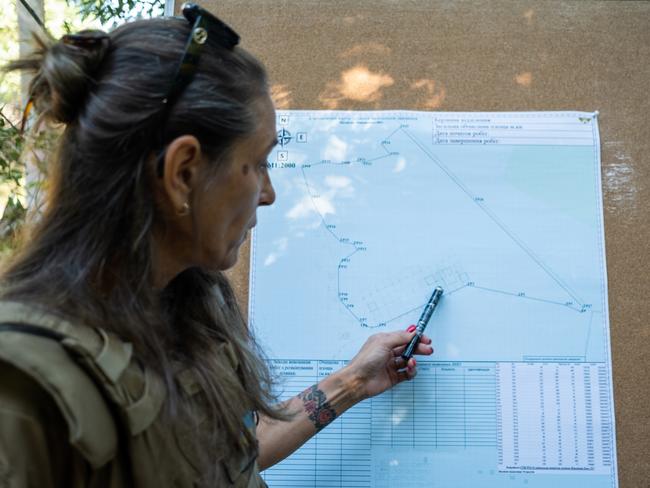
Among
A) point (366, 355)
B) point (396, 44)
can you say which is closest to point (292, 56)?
point (396, 44)

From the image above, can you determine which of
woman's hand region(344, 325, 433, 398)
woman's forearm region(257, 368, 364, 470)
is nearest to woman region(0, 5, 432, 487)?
woman's forearm region(257, 368, 364, 470)

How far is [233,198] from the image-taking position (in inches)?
38.1

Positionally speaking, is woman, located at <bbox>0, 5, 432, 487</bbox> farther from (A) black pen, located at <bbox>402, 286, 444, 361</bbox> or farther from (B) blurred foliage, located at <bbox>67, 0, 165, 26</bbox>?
(B) blurred foliage, located at <bbox>67, 0, 165, 26</bbox>

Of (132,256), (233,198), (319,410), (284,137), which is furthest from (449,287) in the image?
(132,256)

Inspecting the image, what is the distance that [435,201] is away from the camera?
4.81 feet

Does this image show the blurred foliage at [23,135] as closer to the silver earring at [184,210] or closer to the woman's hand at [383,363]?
the silver earring at [184,210]

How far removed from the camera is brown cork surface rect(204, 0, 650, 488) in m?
1.47

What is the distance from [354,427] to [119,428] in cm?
69

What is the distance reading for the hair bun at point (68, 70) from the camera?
0.87m

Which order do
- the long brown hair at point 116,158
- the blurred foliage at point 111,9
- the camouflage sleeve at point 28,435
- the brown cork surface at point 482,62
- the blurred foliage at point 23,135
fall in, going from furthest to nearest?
the blurred foliage at point 111,9
the brown cork surface at point 482,62
the blurred foliage at point 23,135
the long brown hair at point 116,158
the camouflage sleeve at point 28,435

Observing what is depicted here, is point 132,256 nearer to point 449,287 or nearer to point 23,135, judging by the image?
point 23,135

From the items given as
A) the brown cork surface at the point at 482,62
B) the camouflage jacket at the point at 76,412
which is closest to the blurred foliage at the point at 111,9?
the brown cork surface at the point at 482,62

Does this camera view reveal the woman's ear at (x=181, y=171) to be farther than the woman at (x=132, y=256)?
Yes

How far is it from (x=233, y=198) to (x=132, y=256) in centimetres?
18
